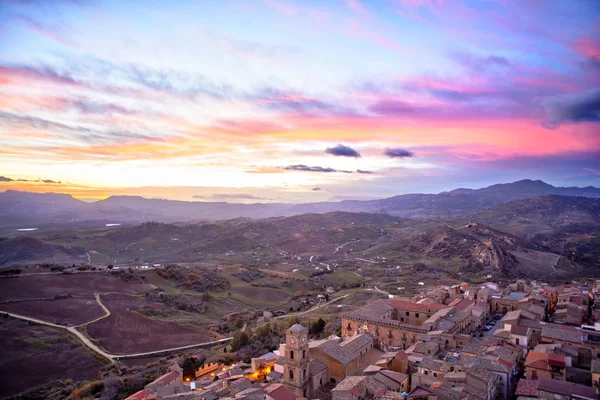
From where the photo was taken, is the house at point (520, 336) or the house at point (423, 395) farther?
the house at point (520, 336)

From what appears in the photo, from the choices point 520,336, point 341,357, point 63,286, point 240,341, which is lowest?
point 240,341

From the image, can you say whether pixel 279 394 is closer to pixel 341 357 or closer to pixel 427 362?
pixel 341 357

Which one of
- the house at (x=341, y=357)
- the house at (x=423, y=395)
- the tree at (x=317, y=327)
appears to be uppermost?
the house at (x=423, y=395)

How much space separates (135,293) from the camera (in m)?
79.6

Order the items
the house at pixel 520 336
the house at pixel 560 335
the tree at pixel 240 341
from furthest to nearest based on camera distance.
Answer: the tree at pixel 240 341, the house at pixel 520 336, the house at pixel 560 335

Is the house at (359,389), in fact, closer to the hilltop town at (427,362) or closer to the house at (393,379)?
the hilltop town at (427,362)

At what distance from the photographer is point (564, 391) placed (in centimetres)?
2420

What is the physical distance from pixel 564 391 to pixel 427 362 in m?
9.59

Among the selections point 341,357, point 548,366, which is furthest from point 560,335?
point 341,357

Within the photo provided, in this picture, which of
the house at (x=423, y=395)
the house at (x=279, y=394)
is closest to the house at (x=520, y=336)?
the house at (x=423, y=395)

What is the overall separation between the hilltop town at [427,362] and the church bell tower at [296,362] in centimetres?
7

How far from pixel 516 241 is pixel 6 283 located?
135297 millimetres

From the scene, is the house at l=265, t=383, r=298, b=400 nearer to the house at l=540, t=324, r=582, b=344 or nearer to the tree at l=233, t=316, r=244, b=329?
the house at l=540, t=324, r=582, b=344

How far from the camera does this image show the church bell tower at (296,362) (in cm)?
2973
